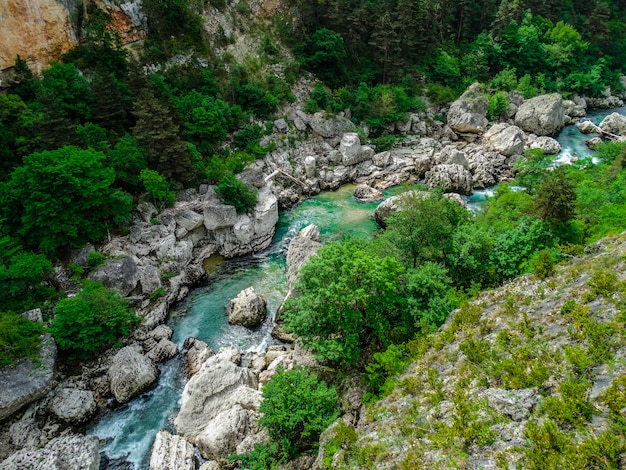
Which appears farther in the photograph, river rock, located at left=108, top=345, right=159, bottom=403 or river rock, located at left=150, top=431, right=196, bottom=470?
river rock, located at left=108, top=345, right=159, bottom=403

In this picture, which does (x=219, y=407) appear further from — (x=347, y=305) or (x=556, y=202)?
(x=556, y=202)

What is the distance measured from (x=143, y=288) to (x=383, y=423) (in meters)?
20.3

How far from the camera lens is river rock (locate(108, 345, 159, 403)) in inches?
784

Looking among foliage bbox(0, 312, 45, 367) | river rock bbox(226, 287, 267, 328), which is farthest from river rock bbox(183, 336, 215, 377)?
foliage bbox(0, 312, 45, 367)

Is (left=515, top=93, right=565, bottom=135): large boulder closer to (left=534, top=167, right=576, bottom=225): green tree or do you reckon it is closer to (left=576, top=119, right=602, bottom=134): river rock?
(left=576, top=119, right=602, bottom=134): river rock

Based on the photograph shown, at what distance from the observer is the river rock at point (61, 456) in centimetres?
1543

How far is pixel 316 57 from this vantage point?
4975 centimetres

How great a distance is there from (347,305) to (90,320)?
1549 cm

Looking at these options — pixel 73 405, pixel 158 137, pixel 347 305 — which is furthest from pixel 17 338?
pixel 158 137

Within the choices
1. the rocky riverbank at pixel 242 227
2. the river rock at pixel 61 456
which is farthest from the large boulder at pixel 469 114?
the river rock at pixel 61 456

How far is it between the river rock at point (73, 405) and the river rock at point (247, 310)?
8873mm

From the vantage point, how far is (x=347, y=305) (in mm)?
16094

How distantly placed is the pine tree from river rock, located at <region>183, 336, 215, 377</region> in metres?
15.7

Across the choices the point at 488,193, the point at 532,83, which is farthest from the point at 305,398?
the point at 532,83
